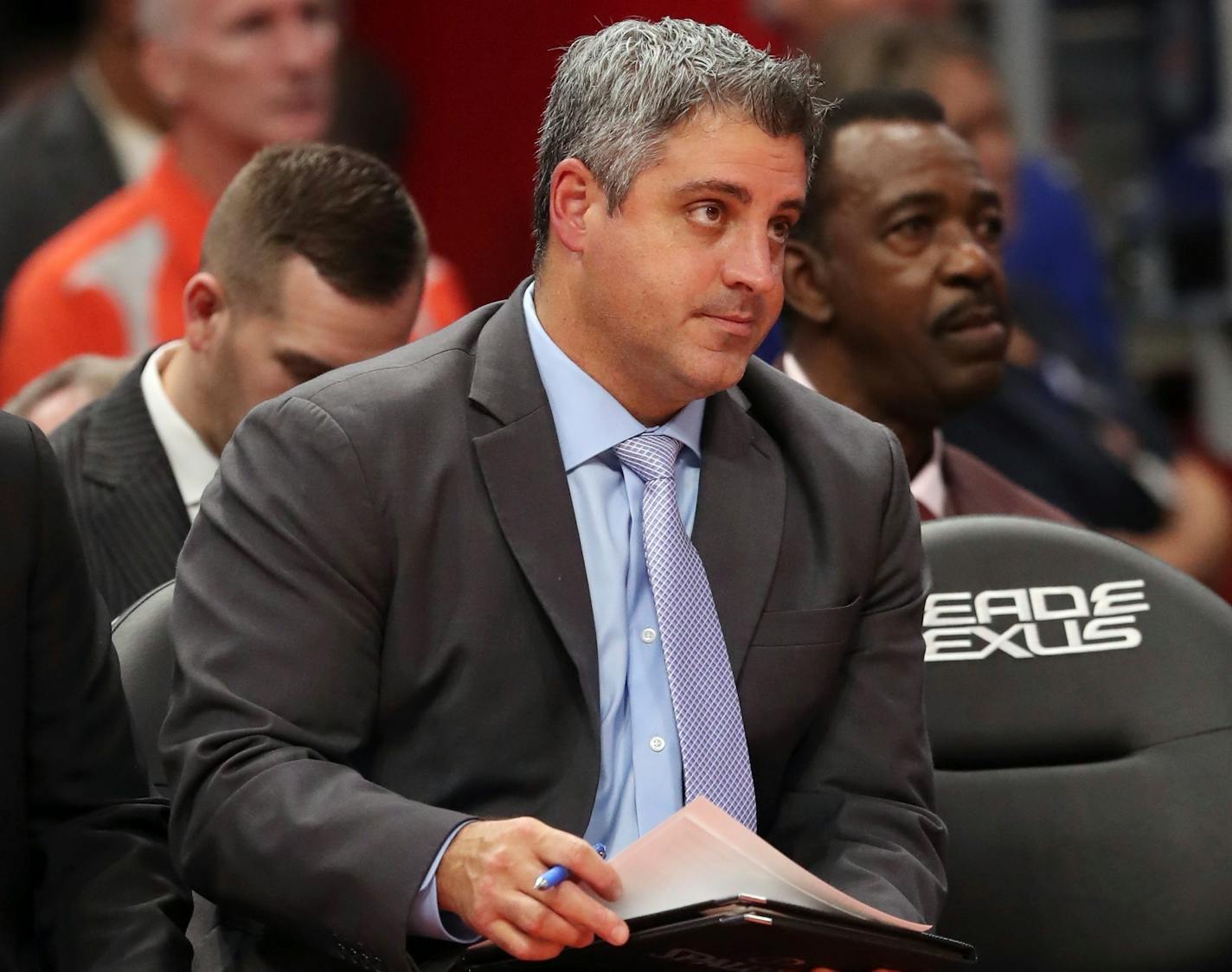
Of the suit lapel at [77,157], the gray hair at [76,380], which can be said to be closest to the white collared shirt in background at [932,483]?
the gray hair at [76,380]

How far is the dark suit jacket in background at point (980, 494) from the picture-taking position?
3195 mm

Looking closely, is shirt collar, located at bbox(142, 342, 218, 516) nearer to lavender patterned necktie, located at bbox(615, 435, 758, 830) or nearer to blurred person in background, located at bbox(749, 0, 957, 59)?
lavender patterned necktie, located at bbox(615, 435, 758, 830)

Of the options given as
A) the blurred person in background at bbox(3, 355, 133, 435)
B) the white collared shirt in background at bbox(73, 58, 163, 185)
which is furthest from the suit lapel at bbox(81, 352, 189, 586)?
the white collared shirt in background at bbox(73, 58, 163, 185)

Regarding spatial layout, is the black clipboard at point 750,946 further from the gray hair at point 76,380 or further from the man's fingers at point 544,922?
the gray hair at point 76,380

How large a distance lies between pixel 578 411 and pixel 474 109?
12.9ft

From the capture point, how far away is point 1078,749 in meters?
2.54

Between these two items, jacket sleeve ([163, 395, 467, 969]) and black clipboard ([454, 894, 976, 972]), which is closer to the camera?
black clipboard ([454, 894, 976, 972])

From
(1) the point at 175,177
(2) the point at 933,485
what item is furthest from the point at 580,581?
(1) the point at 175,177

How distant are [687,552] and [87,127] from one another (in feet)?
9.81

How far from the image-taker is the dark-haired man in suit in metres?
3.23

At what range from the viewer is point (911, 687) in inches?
90.6

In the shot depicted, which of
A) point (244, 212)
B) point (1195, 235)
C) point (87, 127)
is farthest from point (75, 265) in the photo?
point (1195, 235)

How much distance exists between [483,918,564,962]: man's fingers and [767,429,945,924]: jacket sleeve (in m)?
0.44

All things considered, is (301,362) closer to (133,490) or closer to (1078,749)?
(133,490)
